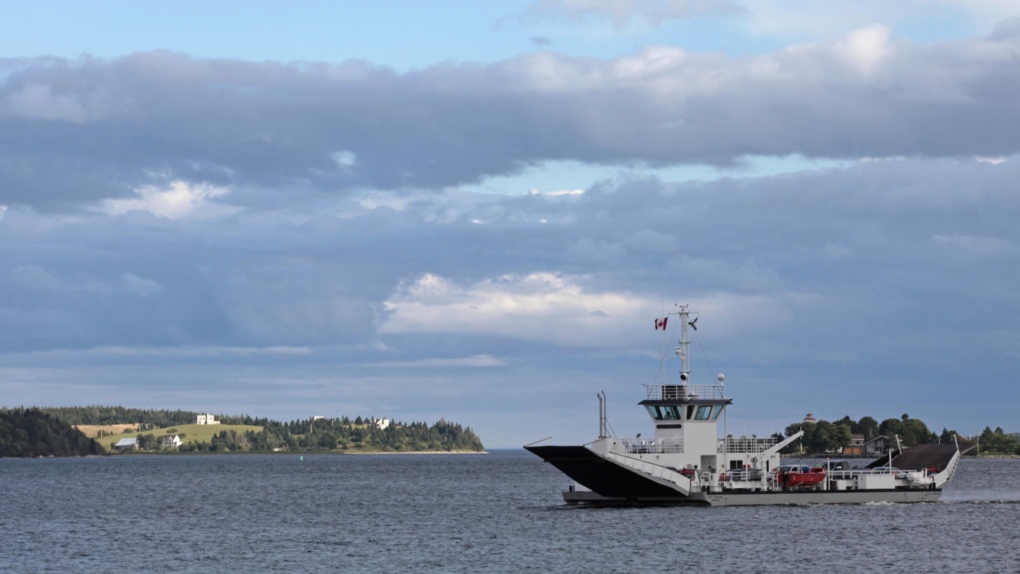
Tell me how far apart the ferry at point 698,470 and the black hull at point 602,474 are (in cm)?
6

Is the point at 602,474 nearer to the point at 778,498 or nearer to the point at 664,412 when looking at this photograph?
the point at 664,412

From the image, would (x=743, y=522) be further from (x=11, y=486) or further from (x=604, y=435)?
(x=11, y=486)

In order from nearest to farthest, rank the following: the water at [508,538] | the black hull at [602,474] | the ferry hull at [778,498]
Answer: the water at [508,538] → the black hull at [602,474] → the ferry hull at [778,498]

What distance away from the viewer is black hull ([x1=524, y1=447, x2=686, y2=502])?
7681 centimetres

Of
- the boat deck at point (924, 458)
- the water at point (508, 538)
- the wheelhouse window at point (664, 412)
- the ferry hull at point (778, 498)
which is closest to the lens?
the water at point (508, 538)

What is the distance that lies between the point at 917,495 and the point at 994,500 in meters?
22.2

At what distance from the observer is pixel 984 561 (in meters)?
62.6

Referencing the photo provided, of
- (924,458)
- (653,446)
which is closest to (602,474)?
(653,446)

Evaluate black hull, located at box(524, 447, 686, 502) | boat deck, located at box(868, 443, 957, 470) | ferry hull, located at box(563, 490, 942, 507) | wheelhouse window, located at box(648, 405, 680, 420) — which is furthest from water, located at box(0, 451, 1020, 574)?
wheelhouse window, located at box(648, 405, 680, 420)

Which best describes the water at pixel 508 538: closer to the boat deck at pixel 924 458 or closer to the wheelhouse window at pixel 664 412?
the boat deck at pixel 924 458

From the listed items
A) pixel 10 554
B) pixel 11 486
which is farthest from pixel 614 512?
pixel 11 486

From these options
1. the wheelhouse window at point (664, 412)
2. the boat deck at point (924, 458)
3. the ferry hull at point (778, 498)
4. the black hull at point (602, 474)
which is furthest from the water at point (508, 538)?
the wheelhouse window at point (664, 412)

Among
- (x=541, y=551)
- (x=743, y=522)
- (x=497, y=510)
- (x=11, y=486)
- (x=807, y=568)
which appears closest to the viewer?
(x=807, y=568)

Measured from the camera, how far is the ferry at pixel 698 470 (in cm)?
7825
